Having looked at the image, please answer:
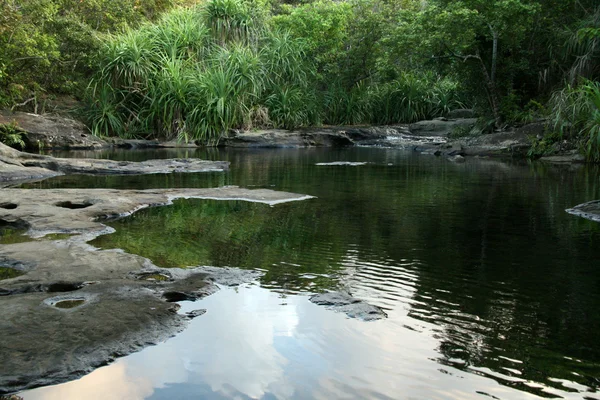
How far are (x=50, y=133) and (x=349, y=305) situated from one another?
1427 centimetres

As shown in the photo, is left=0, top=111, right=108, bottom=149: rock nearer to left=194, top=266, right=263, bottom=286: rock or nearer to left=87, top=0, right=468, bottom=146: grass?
left=87, top=0, right=468, bottom=146: grass

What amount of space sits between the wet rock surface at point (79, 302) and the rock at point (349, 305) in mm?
570

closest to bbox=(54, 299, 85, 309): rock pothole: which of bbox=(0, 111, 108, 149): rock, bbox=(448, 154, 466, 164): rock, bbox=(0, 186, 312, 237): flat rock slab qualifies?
bbox=(0, 186, 312, 237): flat rock slab

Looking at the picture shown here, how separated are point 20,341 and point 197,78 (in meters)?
15.8

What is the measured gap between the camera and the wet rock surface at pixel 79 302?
224cm

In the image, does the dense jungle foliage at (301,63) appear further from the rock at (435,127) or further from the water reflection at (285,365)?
the water reflection at (285,365)

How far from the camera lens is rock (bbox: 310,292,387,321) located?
116 inches

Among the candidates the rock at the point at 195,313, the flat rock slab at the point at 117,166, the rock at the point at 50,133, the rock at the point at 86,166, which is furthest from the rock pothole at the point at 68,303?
the rock at the point at 50,133

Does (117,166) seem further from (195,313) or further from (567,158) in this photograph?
(567,158)

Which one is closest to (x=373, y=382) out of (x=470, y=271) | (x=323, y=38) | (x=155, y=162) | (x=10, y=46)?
(x=470, y=271)

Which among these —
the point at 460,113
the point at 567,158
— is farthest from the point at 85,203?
the point at 460,113

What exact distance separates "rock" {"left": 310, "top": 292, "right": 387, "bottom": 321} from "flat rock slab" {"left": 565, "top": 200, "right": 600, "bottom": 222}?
137 inches

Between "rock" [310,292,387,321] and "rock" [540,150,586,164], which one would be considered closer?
"rock" [310,292,387,321]

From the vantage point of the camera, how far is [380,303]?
3162 millimetres
